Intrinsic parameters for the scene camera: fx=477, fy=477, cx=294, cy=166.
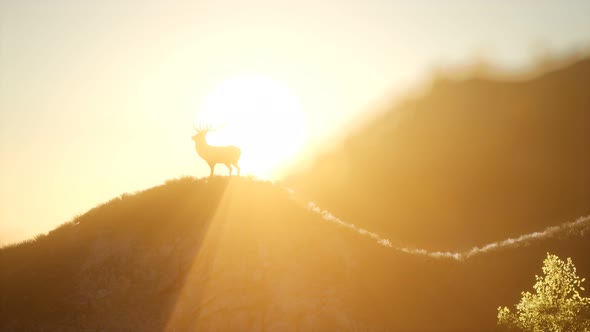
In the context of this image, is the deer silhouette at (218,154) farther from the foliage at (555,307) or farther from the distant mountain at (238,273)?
the foliage at (555,307)

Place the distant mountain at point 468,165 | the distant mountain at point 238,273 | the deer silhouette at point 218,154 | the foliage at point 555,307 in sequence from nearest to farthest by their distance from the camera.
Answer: the foliage at point 555,307
the distant mountain at point 238,273
the deer silhouette at point 218,154
the distant mountain at point 468,165

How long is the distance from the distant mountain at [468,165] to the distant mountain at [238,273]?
55.1m

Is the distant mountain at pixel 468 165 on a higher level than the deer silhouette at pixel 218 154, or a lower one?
higher

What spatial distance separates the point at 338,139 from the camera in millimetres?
150500

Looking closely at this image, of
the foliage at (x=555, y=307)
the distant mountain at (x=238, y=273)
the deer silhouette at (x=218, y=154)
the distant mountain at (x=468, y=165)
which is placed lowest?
the foliage at (x=555, y=307)

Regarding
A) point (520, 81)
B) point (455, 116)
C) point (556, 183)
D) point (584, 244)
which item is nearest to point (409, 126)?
point (455, 116)

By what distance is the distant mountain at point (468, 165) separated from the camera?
98312mm

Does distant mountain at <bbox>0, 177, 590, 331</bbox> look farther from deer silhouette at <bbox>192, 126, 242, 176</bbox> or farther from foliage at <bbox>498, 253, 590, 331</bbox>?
foliage at <bbox>498, 253, 590, 331</bbox>

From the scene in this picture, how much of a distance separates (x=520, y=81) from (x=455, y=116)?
21.7m

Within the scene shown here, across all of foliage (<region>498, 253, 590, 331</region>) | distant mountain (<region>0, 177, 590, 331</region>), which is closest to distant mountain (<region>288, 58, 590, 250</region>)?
distant mountain (<region>0, 177, 590, 331</region>)

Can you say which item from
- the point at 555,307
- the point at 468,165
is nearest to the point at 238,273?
the point at 555,307

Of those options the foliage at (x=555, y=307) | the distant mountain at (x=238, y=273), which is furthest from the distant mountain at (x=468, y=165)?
the foliage at (x=555, y=307)

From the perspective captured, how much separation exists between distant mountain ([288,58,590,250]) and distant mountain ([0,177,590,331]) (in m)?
55.1

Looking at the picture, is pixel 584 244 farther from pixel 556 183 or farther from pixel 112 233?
pixel 556 183
